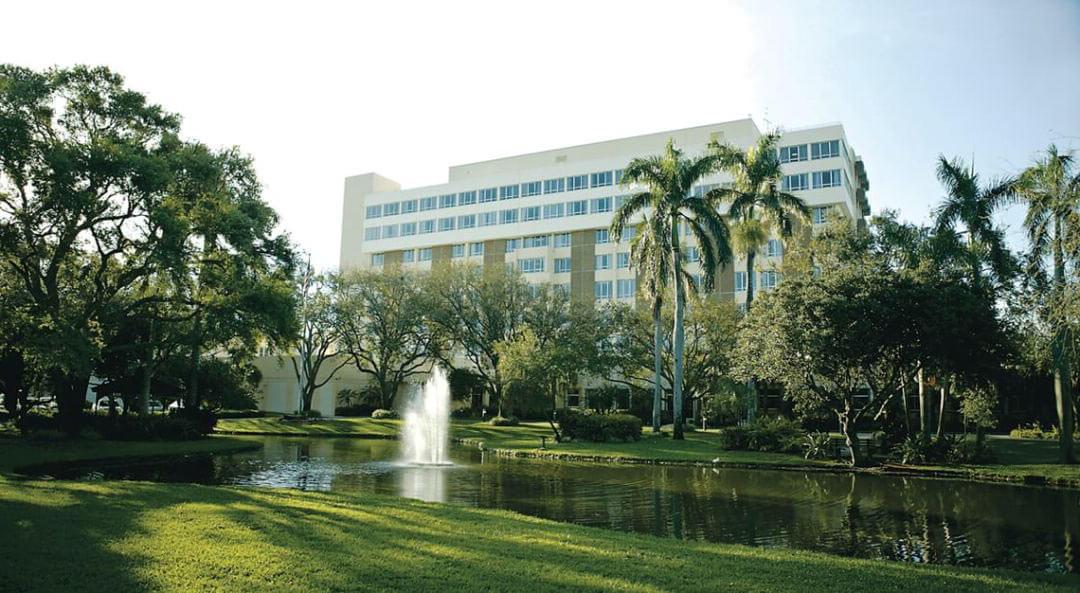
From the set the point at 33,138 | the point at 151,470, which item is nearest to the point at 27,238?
the point at 33,138

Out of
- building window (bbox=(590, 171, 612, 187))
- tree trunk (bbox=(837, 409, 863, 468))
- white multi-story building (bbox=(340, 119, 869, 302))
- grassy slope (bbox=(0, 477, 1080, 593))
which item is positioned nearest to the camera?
grassy slope (bbox=(0, 477, 1080, 593))

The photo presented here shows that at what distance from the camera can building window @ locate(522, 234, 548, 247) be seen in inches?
3095

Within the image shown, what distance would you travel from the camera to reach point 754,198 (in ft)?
134

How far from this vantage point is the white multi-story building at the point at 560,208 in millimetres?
66250

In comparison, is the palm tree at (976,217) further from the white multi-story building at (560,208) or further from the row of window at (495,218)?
the row of window at (495,218)

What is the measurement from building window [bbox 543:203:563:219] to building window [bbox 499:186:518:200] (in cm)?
422

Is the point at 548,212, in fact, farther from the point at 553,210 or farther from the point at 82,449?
the point at 82,449

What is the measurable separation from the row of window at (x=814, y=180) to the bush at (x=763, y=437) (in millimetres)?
35374

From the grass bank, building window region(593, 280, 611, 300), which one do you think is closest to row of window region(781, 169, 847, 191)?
building window region(593, 280, 611, 300)

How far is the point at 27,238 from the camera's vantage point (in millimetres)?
25859

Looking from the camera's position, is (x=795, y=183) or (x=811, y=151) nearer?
(x=811, y=151)

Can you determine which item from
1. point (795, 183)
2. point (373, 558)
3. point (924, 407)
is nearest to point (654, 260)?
point (924, 407)

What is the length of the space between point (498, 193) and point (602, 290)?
56.0 feet

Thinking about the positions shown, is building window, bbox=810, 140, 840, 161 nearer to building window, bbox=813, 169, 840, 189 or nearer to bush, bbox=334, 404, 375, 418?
building window, bbox=813, 169, 840, 189
